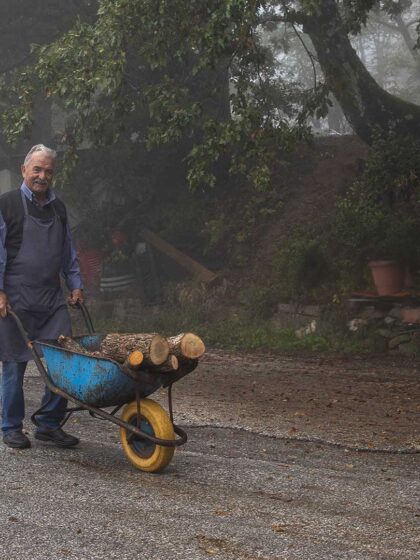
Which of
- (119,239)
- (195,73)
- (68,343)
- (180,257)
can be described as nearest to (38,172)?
(68,343)

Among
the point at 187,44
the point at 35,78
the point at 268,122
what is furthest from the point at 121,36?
the point at 35,78

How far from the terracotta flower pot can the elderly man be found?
745cm

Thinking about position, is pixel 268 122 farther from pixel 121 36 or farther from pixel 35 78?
pixel 35 78

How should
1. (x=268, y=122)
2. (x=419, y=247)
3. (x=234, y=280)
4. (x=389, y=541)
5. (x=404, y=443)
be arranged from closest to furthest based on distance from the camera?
(x=389, y=541) → (x=404, y=443) → (x=268, y=122) → (x=419, y=247) → (x=234, y=280)

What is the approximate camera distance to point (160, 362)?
228 inches

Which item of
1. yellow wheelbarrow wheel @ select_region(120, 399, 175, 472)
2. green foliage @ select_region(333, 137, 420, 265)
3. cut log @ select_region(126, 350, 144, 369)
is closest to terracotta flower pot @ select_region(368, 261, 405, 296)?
green foliage @ select_region(333, 137, 420, 265)

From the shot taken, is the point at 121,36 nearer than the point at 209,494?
No

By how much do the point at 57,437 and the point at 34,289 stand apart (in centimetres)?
112

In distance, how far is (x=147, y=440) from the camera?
6.07 metres

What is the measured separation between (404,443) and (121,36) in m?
7.29

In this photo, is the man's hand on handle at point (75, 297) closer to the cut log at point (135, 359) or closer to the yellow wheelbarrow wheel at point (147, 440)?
the yellow wheelbarrow wheel at point (147, 440)

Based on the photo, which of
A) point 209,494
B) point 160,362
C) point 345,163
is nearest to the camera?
point 209,494

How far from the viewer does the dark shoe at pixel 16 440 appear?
257 inches

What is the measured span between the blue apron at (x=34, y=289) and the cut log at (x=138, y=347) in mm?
723
